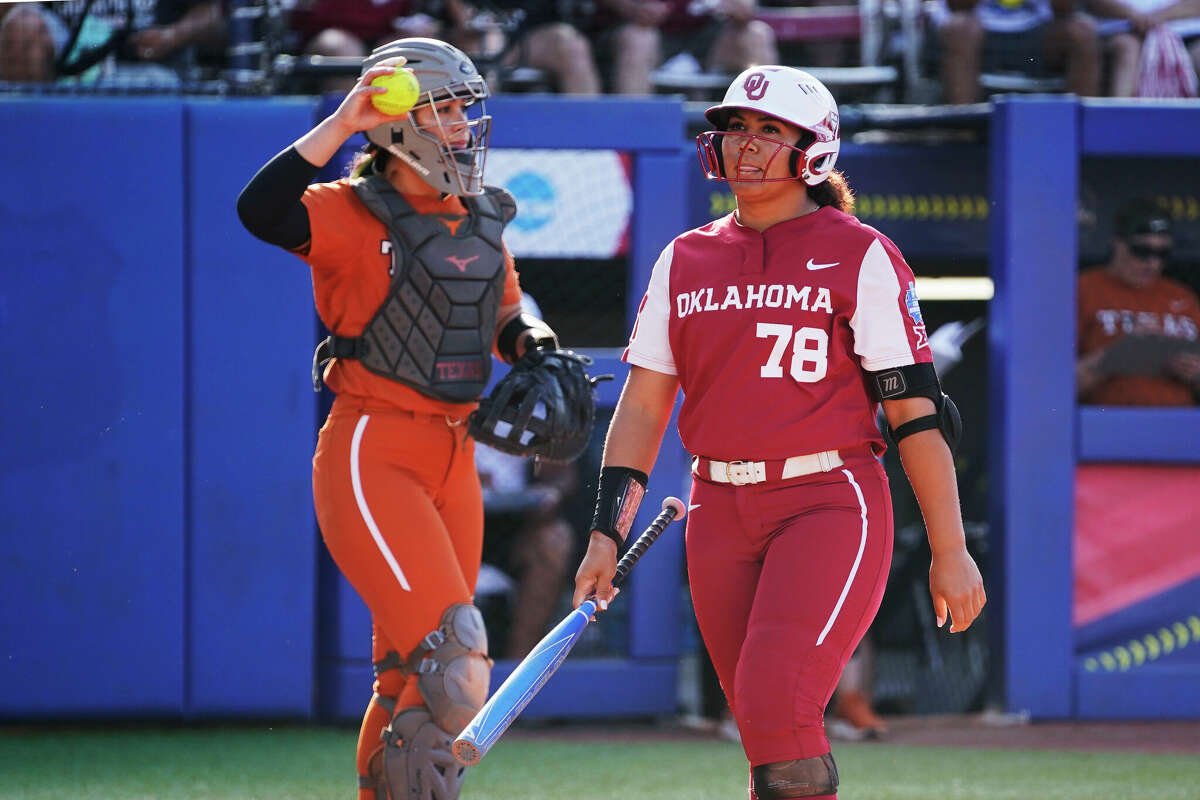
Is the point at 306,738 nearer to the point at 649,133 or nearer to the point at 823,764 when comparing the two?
the point at 649,133

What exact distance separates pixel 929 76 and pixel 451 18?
2.76 m

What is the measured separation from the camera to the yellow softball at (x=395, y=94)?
3984 millimetres

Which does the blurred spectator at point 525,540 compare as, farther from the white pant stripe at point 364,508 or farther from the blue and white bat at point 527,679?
the blue and white bat at point 527,679

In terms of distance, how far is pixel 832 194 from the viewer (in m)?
3.73

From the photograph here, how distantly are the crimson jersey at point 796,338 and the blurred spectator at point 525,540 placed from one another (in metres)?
3.59

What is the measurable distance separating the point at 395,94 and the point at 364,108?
0.09m

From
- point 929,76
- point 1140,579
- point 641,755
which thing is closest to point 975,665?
point 1140,579

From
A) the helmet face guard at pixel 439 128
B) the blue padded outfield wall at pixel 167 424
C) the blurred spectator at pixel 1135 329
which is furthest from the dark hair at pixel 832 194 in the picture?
the blurred spectator at pixel 1135 329

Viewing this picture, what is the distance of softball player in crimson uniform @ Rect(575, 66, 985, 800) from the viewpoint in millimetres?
3193

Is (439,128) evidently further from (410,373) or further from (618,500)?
(618,500)

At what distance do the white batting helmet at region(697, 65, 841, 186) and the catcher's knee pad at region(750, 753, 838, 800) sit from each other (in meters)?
1.37

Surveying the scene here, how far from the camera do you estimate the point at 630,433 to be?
3.66m

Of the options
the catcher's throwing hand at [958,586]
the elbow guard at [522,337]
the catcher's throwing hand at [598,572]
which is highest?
the elbow guard at [522,337]

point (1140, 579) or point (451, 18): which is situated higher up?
point (451, 18)
